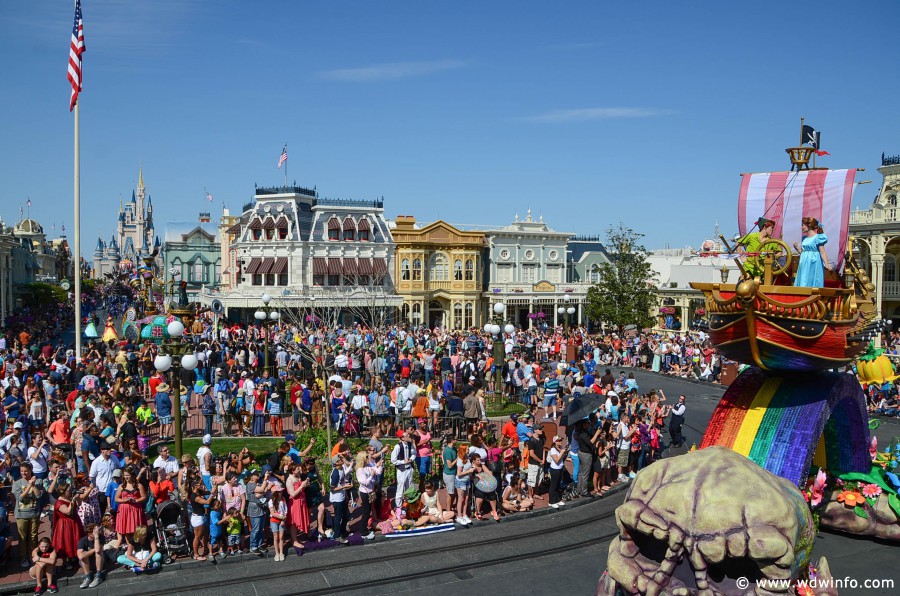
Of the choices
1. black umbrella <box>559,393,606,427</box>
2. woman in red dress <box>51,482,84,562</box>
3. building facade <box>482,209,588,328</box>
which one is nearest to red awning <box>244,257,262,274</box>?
A: building facade <box>482,209,588,328</box>

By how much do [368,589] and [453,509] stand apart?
3.27m

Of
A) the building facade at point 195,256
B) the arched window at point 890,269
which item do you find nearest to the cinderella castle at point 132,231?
the building facade at point 195,256

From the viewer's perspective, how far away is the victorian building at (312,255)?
1828 inches

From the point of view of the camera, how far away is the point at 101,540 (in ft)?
34.6

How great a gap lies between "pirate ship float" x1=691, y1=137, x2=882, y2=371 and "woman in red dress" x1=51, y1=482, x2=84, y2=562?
9.05m

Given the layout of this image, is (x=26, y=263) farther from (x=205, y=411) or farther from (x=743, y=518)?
(x=743, y=518)

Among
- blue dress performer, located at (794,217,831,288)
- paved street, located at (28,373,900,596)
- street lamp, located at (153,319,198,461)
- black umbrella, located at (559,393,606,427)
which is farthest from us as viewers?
black umbrella, located at (559,393,606,427)

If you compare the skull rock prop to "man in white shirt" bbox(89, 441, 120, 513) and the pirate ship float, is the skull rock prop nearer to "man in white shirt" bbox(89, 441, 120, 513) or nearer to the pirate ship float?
the pirate ship float

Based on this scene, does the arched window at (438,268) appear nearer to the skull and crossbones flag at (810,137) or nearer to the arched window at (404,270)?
the arched window at (404,270)

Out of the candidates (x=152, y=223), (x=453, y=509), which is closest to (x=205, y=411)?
(x=453, y=509)

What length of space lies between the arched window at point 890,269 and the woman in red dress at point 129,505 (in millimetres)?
49426

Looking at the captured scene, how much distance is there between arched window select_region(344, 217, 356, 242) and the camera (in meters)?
48.4

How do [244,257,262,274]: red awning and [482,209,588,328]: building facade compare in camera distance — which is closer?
[244,257,262,274]: red awning

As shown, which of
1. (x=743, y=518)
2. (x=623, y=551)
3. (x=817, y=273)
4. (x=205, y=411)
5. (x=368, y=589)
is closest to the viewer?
(x=743, y=518)
